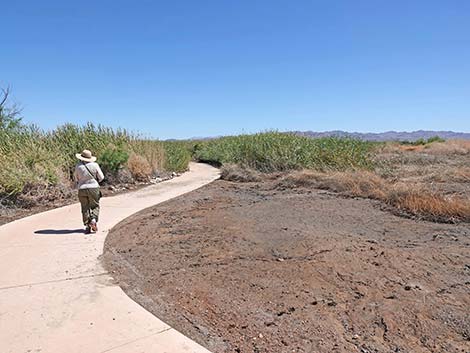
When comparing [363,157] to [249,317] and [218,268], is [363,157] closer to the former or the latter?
[218,268]

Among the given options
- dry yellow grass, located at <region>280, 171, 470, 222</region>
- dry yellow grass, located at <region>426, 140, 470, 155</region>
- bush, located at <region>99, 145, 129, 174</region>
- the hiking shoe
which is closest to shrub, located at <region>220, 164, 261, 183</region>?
dry yellow grass, located at <region>280, 171, 470, 222</region>

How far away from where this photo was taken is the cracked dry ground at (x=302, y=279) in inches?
135

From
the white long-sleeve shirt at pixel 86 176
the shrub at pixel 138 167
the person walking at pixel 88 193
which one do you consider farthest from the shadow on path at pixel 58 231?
the shrub at pixel 138 167

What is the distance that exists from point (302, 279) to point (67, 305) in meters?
2.64

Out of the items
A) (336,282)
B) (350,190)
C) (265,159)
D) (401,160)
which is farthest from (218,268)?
(401,160)

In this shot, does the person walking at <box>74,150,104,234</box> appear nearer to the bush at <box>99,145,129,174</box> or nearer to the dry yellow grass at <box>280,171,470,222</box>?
the bush at <box>99,145,129,174</box>

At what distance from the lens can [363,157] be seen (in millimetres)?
14789

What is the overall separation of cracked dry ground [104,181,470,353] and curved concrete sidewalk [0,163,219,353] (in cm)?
23

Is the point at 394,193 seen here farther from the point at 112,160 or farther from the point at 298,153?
the point at 112,160

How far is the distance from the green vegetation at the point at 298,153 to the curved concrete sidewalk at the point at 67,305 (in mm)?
9661

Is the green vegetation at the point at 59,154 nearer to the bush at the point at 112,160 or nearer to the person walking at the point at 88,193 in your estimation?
the bush at the point at 112,160

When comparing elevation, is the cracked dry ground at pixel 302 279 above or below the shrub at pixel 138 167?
below

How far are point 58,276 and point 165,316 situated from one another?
6.02ft

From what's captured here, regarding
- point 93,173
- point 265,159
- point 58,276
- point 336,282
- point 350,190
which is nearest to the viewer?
point 336,282
